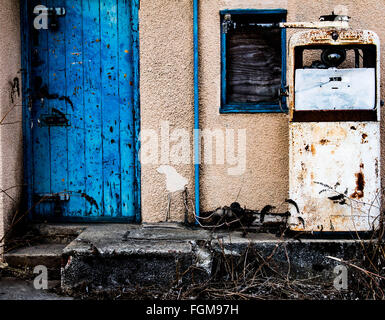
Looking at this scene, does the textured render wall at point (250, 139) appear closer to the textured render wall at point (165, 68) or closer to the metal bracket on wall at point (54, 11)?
the textured render wall at point (165, 68)

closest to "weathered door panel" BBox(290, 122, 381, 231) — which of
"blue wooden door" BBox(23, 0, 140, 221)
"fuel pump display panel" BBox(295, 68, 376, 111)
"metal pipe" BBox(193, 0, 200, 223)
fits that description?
"fuel pump display panel" BBox(295, 68, 376, 111)

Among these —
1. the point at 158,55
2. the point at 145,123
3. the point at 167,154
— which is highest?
the point at 158,55

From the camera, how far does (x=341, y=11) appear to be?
3754 millimetres

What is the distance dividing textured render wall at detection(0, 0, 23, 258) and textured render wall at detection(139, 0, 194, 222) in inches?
49.6

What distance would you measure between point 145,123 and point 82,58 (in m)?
0.96

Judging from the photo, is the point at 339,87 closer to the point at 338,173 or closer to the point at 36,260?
the point at 338,173

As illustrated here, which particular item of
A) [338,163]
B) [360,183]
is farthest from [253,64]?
[360,183]

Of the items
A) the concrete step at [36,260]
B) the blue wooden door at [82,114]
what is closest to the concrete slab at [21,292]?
the concrete step at [36,260]

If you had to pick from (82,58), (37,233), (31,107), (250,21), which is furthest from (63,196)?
(250,21)

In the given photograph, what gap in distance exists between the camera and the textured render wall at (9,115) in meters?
4.05

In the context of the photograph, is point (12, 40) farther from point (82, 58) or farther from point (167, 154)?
point (167, 154)

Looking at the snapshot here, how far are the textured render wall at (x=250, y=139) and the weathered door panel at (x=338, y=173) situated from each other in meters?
0.55

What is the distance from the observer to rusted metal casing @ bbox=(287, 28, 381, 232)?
369cm

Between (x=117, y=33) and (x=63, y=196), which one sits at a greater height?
(x=117, y=33)
